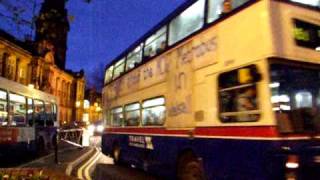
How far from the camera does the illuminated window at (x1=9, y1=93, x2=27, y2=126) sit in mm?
16766

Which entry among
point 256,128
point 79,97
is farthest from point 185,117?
point 79,97

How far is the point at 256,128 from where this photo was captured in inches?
308

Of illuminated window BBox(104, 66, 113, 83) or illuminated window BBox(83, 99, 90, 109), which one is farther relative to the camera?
illuminated window BBox(83, 99, 90, 109)

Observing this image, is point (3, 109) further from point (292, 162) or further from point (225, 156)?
point (292, 162)

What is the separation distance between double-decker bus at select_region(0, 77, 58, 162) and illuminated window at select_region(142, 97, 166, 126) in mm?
5043

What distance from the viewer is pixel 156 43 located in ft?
44.5

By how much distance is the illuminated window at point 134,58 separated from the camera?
15.5 metres

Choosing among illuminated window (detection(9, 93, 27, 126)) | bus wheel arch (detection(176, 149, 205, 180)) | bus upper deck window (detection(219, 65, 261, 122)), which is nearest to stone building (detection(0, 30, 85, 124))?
illuminated window (detection(9, 93, 27, 126))

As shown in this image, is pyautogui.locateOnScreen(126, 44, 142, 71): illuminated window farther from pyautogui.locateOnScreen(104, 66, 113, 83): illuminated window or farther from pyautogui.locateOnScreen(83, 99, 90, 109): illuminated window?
pyautogui.locateOnScreen(83, 99, 90, 109): illuminated window

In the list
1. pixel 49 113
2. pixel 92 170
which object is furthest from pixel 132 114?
pixel 49 113

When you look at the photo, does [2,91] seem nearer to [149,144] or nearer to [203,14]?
[149,144]

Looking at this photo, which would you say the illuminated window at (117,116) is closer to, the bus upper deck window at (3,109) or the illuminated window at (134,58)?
the illuminated window at (134,58)

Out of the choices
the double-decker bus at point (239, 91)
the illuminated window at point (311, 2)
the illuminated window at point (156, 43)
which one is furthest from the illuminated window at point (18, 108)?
the illuminated window at point (311, 2)

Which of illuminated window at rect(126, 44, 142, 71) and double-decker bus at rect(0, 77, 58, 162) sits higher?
illuminated window at rect(126, 44, 142, 71)
